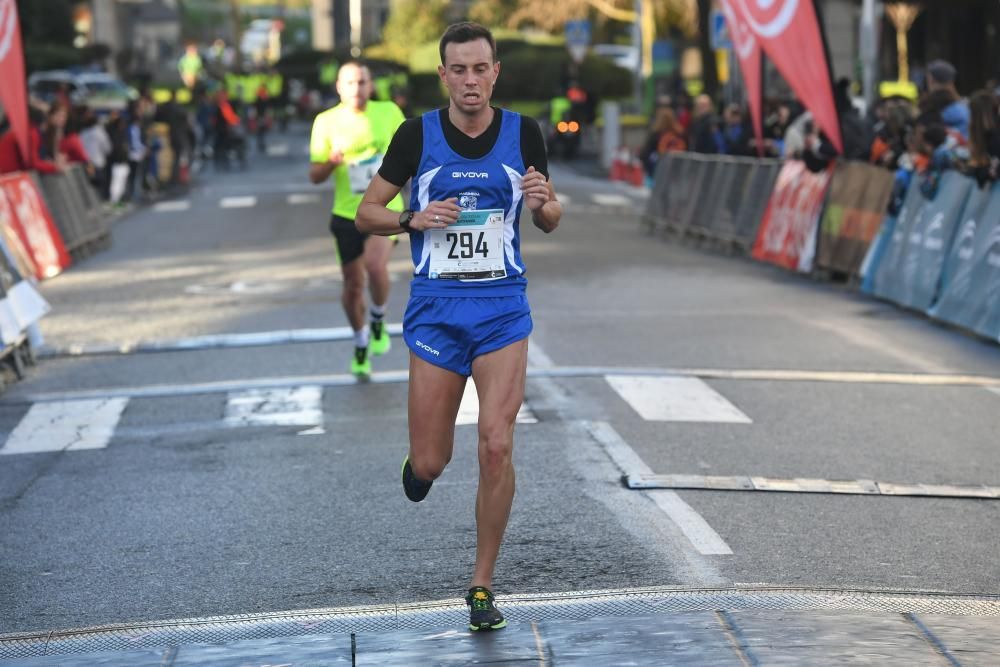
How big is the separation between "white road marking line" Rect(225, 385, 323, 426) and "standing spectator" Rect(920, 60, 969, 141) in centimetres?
692

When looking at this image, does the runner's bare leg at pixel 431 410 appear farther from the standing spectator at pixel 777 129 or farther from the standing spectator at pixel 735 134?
the standing spectator at pixel 735 134

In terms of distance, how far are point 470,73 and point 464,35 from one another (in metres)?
0.14

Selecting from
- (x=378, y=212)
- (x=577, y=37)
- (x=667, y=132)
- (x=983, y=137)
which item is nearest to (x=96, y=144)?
(x=667, y=132)

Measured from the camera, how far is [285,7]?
15500 cm

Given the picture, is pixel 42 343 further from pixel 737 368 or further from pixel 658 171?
pixel 658 171

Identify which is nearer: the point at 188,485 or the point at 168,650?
the point at 168,650

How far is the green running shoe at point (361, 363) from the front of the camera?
39.8ft

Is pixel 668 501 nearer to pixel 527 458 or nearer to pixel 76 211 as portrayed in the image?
pixel 527 458

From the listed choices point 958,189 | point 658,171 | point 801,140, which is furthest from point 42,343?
point 658,171

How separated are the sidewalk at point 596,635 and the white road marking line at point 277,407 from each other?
4409 mm

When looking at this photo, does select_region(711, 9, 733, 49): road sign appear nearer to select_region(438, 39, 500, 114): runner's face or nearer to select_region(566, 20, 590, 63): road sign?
select_region(566, 20, 590, 63): road sign

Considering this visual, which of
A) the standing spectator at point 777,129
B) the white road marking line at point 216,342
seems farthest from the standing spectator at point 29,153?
the standing spectator at point 777,129

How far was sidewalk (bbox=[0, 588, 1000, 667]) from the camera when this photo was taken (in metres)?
5.61

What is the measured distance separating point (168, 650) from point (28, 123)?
16.4 metres
